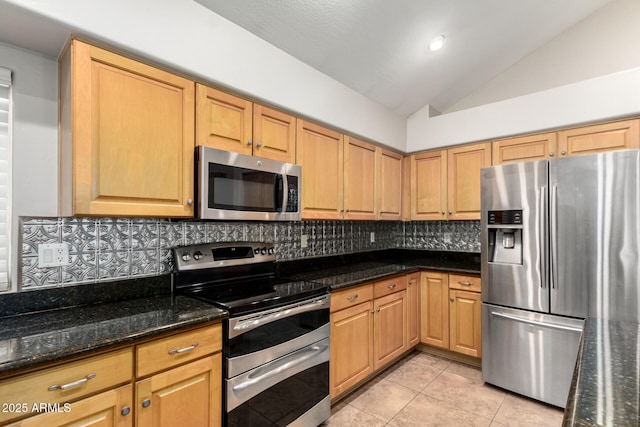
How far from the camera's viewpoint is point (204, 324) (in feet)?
4.81

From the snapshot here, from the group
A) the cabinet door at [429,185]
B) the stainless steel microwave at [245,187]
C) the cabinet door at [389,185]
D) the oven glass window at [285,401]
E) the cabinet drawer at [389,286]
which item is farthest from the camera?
the cabinet door at [429,185]

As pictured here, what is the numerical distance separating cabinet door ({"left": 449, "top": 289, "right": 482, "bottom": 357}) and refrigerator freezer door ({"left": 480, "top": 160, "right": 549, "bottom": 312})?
0.26 metres

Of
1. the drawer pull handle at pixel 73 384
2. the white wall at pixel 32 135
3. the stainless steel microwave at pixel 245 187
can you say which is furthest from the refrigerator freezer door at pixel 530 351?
the white wall at pixel 32 135

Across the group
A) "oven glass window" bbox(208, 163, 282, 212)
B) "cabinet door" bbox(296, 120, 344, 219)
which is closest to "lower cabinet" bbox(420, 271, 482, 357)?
"cabinet door" bbox(296, 120, 344, 219)

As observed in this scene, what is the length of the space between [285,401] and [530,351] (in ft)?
6.20

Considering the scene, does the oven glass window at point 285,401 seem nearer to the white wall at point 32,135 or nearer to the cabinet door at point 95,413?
the cabinet door at point 95,413

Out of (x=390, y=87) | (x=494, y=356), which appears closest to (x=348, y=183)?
(x=390, y=87)

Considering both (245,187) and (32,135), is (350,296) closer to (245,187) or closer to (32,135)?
(245,187)

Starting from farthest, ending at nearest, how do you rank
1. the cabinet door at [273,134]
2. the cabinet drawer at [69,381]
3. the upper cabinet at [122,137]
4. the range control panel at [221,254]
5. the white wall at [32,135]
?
the cabinet door at [273,134]
the range control panel at [221,254]
the white wall at [32,135]
the upper cabinet at [122,137]
the cabinet drawer at [69,381]

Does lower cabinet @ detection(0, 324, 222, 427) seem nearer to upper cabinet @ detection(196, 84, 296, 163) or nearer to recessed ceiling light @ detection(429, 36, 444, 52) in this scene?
upper cabinet @ detection(196, 84, 296, 163)

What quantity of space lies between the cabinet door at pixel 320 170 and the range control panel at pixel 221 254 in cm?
40

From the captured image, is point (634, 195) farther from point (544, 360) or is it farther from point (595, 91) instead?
point (544, 360)

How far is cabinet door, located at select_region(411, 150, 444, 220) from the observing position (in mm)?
3303

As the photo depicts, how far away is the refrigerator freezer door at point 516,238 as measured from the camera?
2.37m
